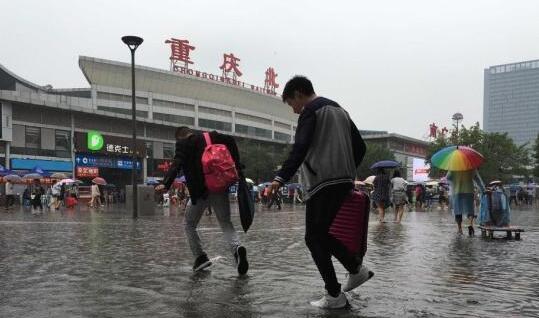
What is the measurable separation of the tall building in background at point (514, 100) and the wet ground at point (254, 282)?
107 metres

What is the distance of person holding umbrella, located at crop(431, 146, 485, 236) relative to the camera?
10.7 m

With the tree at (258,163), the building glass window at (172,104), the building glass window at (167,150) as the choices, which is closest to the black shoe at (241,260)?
the tree at (258,163)

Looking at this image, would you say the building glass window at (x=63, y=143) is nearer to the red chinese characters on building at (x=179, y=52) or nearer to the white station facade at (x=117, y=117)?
the white station facade at (x=117, y=117)

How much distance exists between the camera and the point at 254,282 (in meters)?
5.25

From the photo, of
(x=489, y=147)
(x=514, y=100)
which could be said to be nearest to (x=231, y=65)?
(x=489, y=147)

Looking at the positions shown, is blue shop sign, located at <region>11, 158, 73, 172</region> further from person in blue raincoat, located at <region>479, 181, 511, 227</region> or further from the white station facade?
person in blue raincoat, located at <region>479, 181, 511, 227</region>

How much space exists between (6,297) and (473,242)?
748cm

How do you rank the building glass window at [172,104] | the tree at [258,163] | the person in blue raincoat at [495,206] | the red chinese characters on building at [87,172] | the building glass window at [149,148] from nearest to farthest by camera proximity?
the person in blue raincoat at [495,206], the red chinese characters on building at [87,172], the building glass window at [149,148], the tree at [258,163], the building glass window at [172,104]

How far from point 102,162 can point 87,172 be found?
8.02 feet

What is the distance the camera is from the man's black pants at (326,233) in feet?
13.9

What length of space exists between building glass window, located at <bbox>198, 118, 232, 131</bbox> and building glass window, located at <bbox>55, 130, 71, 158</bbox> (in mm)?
22136

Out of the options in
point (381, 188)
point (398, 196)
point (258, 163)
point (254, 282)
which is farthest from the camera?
point (258, 163)

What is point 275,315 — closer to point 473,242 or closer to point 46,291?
point 46,291

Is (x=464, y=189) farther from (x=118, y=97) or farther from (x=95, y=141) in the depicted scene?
(x=118, y=97)
